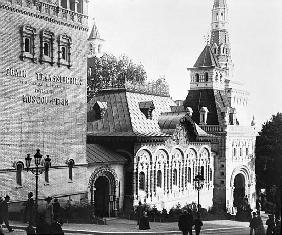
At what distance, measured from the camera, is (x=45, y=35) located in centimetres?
3078

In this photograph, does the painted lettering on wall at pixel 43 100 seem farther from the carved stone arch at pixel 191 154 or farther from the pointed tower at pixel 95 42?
the pointed tower at pixel 95 42

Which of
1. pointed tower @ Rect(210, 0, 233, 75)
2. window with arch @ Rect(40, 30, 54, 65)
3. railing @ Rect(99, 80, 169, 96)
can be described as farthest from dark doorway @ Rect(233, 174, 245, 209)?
window with arch @ Rect(40, 30, 54, 65)

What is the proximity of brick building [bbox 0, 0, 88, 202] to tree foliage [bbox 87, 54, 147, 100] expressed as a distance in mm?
29860

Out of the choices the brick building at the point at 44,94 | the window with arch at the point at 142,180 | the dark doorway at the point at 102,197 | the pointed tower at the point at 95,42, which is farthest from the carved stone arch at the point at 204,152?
the pointed tower at the point at 95,42

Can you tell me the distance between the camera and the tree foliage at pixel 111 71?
6412cm

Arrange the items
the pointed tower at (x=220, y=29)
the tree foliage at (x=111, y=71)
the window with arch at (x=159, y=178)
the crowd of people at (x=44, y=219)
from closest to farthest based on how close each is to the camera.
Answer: the crowd of people at (x=44, y=219) < the window with arch at (x=159, y=178) < the tree foliage at (x=111, y=71) < the pointed tower at (x=220, y=29)

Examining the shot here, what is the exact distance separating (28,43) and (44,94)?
3056 millimetres

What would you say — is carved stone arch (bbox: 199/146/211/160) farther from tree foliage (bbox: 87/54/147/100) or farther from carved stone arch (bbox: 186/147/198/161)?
tree foliage (bbox: 87/54/147/100)

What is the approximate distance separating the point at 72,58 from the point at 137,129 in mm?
9159

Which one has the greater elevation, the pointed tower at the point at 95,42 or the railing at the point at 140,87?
the pointed tower at the point at 95,42

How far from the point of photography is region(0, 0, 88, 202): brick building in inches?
1125

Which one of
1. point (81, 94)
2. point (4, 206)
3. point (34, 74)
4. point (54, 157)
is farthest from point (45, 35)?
point (4, 206)

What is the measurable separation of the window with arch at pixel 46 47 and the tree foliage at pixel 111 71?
104 feet

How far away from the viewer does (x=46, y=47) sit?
31.1m
